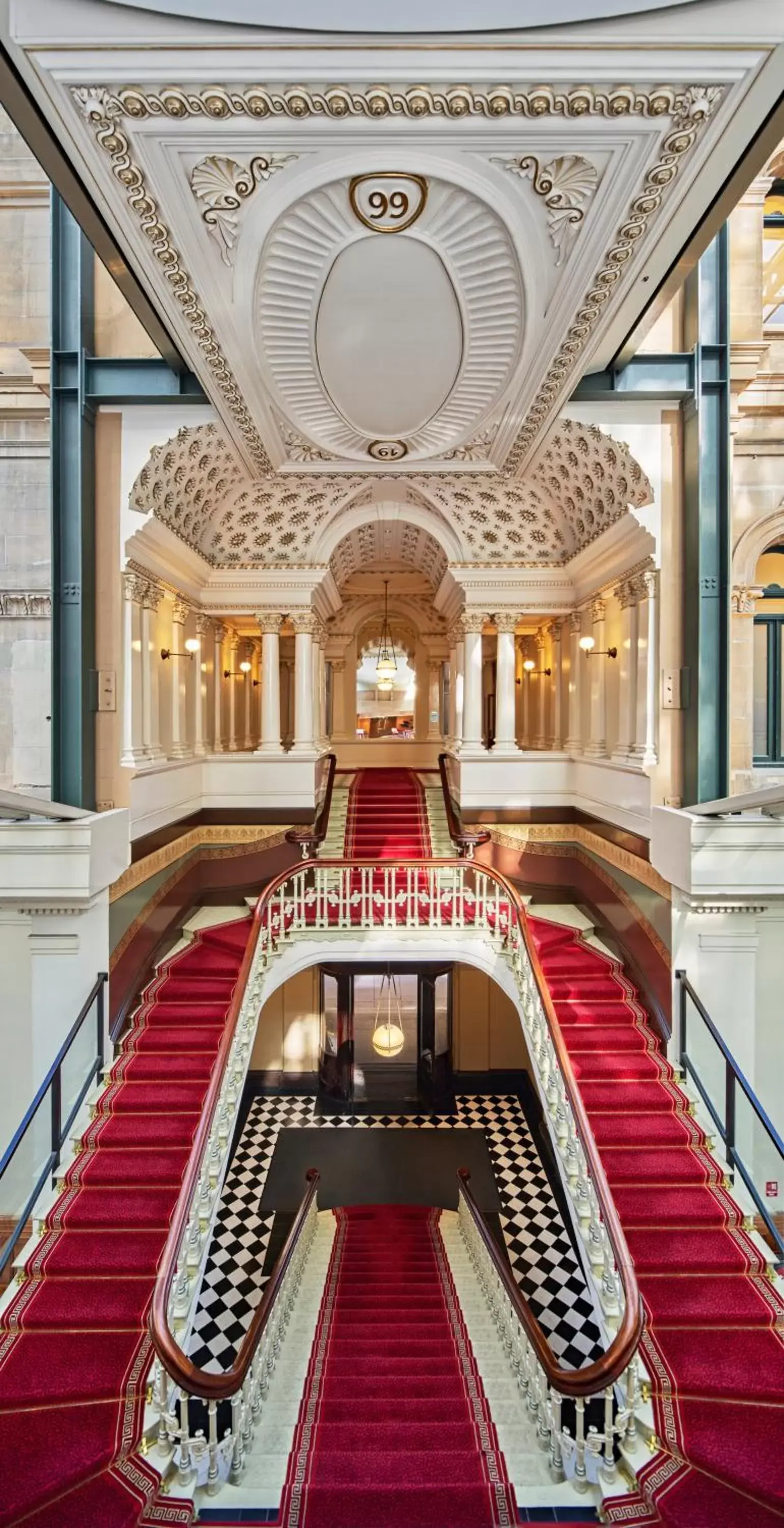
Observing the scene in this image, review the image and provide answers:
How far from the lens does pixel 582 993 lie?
24.6 feet

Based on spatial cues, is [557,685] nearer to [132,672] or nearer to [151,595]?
[151,595]

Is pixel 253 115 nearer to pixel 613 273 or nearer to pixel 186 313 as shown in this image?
pixel 186 313

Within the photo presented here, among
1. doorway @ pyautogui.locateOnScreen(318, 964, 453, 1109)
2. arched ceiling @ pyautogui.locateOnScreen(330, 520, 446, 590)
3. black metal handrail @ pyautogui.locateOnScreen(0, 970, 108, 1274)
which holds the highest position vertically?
arched ceiling @ pyautogui.locateOnScreen(330, 520, 446, 590)

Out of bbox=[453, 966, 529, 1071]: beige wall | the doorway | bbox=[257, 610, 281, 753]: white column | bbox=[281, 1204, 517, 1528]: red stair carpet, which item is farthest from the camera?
bbox=[453, 966, 529, 1071]: beige wall

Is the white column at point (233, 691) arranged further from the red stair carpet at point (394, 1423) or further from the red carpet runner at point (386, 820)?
the red stair carpet at point (394, 1423)

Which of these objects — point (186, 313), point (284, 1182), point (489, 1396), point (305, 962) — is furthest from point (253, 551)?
point (489, 1396)

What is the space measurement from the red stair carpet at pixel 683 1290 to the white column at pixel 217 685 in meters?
6.10

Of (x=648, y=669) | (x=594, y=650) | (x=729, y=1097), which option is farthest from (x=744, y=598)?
(x=729, y=1097)

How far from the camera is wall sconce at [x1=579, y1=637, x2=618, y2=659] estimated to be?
823 cm

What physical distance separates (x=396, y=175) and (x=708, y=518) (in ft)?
12.3

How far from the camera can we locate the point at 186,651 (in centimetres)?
918

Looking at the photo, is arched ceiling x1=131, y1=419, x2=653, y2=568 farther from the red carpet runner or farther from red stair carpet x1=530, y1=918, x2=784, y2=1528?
red stair carpet x1=530, y1=918, x2=784, y2=1528

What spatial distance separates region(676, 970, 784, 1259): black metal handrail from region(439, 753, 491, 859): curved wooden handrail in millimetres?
2731

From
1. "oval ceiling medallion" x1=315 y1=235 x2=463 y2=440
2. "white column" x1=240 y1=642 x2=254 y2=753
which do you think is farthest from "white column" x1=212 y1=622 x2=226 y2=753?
"oval ceiling medallion" x1=315 y1=235 x2=463 y2=440
